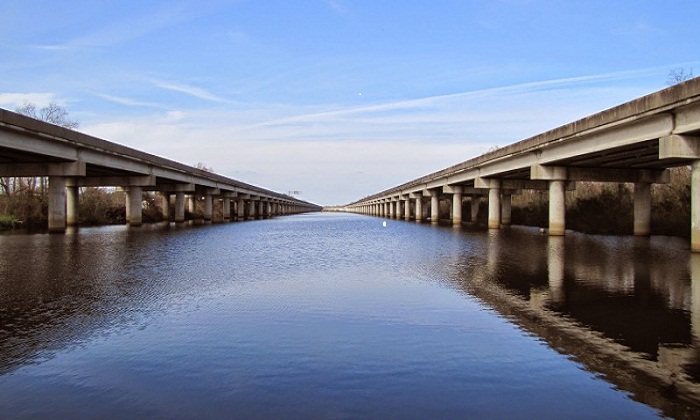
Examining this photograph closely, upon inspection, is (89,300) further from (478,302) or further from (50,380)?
(478,302)

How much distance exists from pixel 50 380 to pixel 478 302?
341 inches

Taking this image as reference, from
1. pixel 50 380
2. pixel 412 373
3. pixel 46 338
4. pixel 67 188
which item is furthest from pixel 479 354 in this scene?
pixel 67 188

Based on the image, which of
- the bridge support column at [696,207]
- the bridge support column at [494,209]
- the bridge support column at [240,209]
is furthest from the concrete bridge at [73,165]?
the bridge support column at [696,207]

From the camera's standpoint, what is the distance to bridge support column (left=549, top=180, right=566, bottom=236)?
3919 cm

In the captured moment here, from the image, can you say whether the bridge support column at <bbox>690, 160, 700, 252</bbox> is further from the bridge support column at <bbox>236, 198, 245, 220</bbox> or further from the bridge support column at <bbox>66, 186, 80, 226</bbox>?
the bridge support column at <bbox>236, 198, 245, 220</bbox>

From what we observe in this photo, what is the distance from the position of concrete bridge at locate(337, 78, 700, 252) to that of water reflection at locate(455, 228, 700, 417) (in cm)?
565

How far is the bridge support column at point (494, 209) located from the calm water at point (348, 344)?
36436 millimetres

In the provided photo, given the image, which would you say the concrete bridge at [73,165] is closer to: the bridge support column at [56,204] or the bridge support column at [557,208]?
the bridge support column at [56,204]

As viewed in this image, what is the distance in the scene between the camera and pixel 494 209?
54281 mm

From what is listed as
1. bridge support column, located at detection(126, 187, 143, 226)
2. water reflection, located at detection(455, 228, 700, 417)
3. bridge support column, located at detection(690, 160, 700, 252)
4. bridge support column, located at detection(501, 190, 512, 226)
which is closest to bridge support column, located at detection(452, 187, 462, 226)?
bridge support column, located at detection(501, 190, 512, 226)

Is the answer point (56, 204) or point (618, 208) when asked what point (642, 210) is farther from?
point (56, 204)

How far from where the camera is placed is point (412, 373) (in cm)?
703

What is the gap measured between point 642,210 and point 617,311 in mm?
33719

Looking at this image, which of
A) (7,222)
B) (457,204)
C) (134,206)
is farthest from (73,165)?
(457,204)
